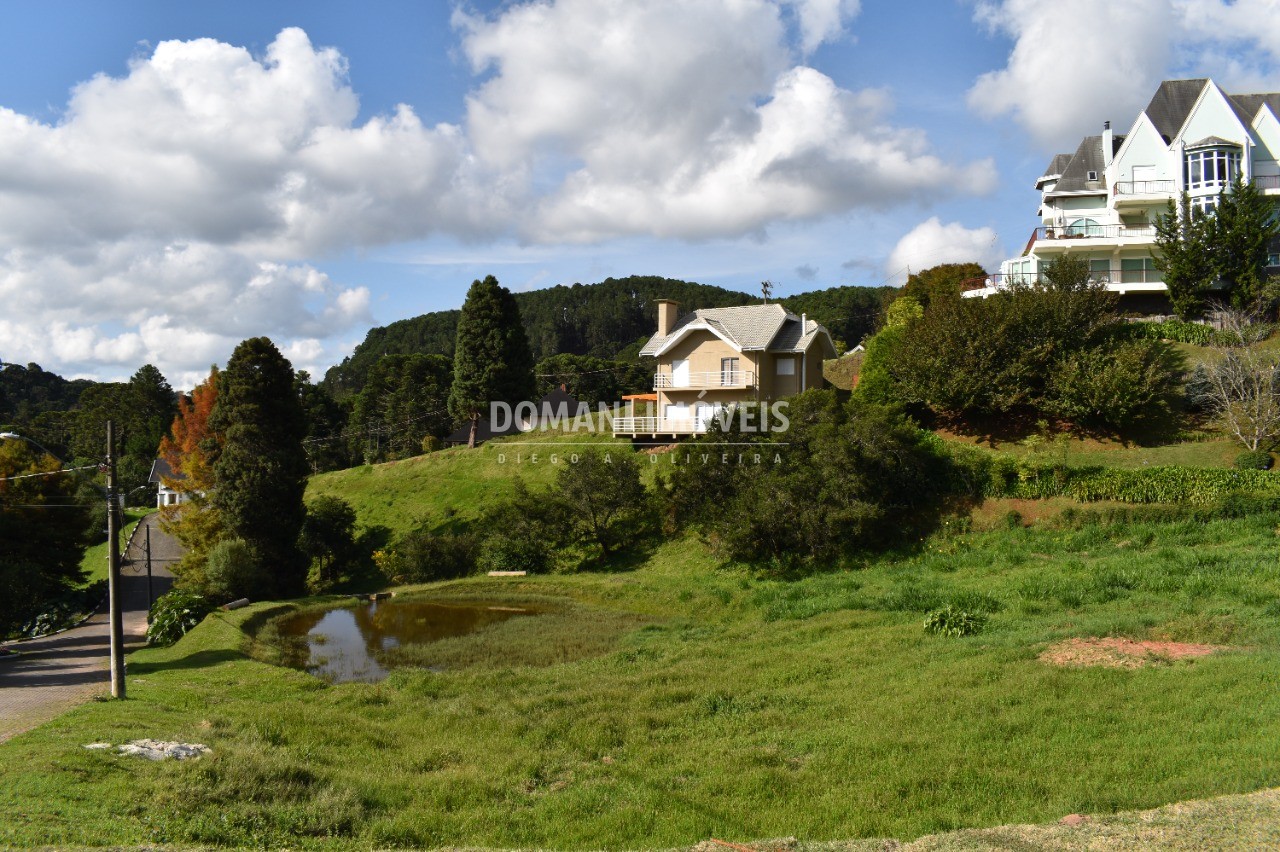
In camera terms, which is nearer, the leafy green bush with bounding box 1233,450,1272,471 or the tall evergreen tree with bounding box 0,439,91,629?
the leafy green bush with bounding box 1233,450,1272,471

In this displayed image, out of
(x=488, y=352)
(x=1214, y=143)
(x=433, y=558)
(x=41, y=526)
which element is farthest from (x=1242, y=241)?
(x=41, y=526)

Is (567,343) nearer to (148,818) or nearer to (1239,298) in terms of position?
(1239,298)

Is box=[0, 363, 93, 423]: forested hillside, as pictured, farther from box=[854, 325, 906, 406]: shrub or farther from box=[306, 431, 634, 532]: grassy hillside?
box=[854, 325, 906, 406]: shrub

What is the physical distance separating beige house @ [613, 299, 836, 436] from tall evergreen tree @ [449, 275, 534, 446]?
31.1 ft

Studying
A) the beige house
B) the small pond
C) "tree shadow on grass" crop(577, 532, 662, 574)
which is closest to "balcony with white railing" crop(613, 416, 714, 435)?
the beige house

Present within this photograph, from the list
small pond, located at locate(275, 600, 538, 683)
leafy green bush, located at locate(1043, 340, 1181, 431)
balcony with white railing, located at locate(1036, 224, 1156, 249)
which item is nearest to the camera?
small pond, located at locate(275, 600, 538, 683)

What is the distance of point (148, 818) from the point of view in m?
8.15

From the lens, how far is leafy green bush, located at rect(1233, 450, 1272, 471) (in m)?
22.8

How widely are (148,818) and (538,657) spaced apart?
10547 millimetres

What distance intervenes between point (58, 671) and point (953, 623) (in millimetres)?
19475

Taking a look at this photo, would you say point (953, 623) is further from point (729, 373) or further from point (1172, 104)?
point (1172, 104)

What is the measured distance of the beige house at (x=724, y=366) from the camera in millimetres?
35344

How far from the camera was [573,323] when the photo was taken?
4616 inches

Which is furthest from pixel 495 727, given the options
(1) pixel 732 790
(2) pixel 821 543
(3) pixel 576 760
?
(2) pixel 821 543
